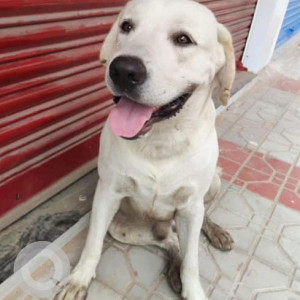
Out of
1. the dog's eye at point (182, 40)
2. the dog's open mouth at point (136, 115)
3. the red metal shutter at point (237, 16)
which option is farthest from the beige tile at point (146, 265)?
the red metal shutter at point (237, 16)

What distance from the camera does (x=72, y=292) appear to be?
1993 millimetres

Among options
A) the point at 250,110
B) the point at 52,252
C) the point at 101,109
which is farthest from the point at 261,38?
the point at 52,252

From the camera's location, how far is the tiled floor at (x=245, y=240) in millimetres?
2203

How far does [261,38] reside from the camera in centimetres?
600

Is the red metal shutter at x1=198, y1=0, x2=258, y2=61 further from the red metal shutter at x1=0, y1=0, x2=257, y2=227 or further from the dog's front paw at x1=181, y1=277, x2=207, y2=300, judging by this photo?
the dog's front paw at x1=181, y1=277, x2=207, y2=300

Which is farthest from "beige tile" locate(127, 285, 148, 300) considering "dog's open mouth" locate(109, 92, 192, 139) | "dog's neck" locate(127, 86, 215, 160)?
"dog's open mouth" locate(109, 92, 192, 139)

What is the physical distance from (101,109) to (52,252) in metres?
1.17

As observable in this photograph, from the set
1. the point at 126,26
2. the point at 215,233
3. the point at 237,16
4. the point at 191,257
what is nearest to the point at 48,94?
the point at 126,26

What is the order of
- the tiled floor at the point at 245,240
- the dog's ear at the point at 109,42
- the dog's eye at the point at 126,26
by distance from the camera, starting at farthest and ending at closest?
the tiled floor at the point at 245,240 → the dog's ear at the point at 109,42 → the dog's eye at the point at 126,26

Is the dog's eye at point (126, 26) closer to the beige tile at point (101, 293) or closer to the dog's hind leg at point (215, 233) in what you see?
the dog's hind leg at point (215, 233)

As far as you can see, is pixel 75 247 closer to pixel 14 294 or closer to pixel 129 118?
pixel 14 294

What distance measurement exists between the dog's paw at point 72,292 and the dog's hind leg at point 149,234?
443mm

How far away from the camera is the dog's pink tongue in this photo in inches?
62.7

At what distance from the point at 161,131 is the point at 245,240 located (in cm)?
126
